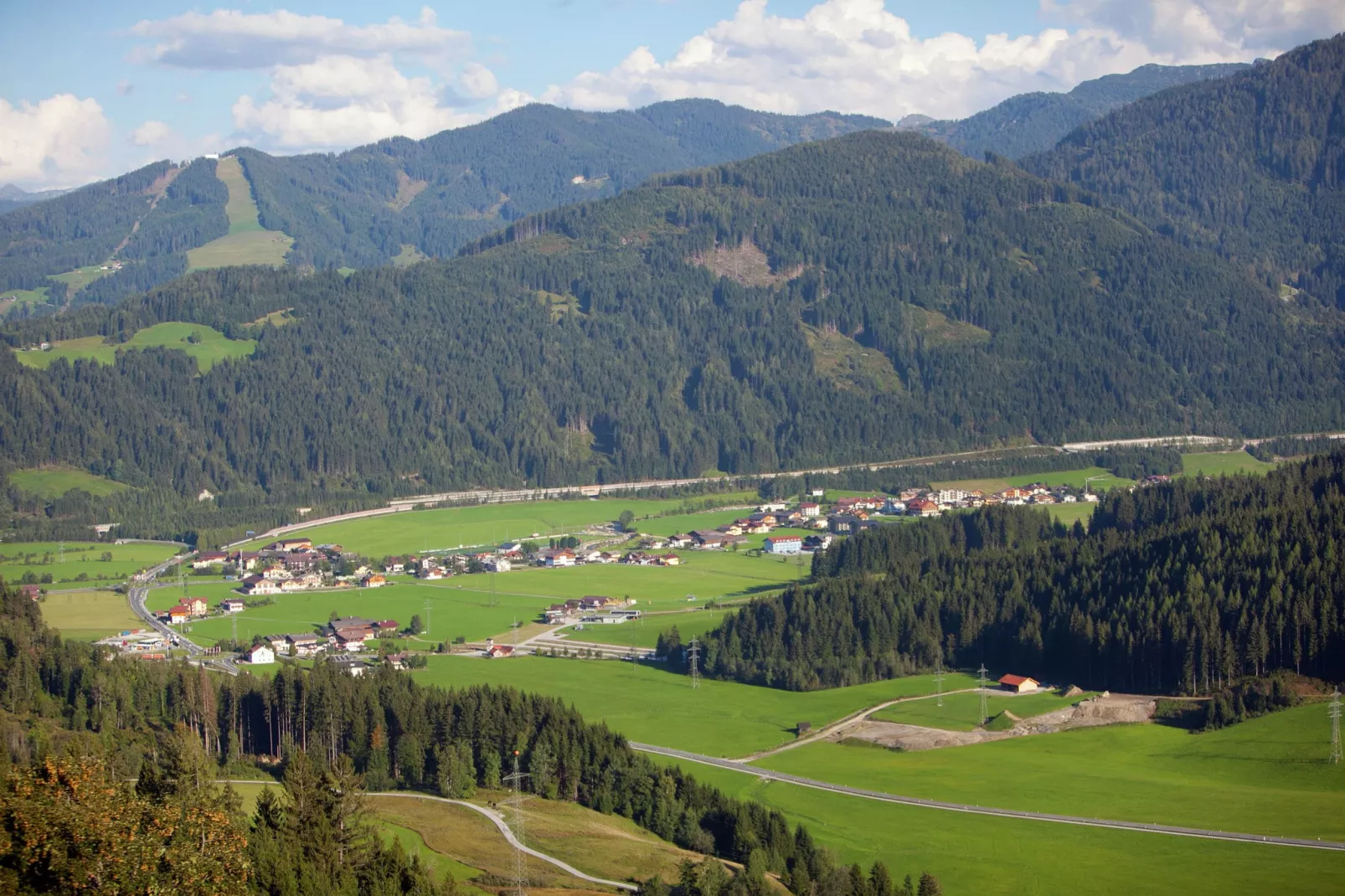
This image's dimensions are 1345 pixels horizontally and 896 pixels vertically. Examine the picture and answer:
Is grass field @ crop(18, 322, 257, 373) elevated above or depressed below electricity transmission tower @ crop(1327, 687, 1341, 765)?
above

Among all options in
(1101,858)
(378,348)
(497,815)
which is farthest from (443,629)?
(378,348)

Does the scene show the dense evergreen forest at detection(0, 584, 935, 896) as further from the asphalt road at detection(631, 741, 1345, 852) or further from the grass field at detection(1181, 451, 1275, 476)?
the grass field at detection(1181, 451, 1275, 476)

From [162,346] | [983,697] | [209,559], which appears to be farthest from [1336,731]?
[162,346]

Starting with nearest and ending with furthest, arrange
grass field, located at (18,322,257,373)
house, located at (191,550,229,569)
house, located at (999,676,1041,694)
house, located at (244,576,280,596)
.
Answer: house, located at (999,676,1041,694) < house, located at (244,576,280,596) < house, located at (191,550,229,569) < grass field, located at (18,322,257,373)

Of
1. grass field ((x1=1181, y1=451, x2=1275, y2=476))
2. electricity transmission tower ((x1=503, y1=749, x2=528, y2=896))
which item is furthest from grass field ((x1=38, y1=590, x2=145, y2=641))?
grass field ((x1=1181, y1=451, x2=1275, y2=476))

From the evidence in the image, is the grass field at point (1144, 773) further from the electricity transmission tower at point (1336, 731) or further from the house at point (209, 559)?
the house at point (209, 559)

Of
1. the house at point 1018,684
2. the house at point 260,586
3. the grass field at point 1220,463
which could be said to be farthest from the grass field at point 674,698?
the grass field at point 1220,463

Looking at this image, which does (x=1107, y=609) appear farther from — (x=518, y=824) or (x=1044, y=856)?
(x=518, y=824)
